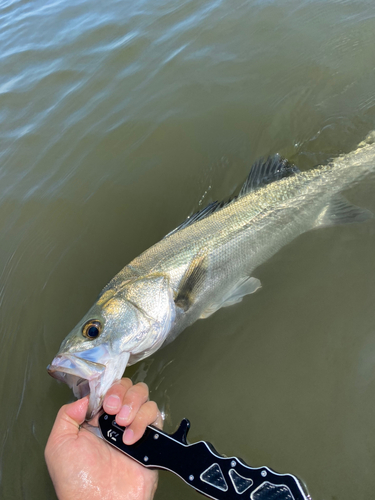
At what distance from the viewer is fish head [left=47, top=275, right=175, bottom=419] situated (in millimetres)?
2160

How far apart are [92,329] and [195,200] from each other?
6.20ft

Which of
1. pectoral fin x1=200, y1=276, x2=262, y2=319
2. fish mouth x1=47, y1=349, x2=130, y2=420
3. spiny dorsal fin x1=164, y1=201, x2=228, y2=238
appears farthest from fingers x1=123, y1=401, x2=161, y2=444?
spiny dorsal fin x1=164, y1=201, x2=228, y2=238

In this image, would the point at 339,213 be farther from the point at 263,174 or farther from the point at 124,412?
the point at 124,412

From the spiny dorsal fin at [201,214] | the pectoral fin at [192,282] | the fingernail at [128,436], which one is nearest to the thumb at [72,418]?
the fingernail at [128,436]

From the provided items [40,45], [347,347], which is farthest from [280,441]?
[40,45]

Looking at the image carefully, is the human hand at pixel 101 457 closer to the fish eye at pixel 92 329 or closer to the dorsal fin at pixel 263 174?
the fish eye at pixel 92 329

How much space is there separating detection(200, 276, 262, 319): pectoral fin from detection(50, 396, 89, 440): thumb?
120 centimetres

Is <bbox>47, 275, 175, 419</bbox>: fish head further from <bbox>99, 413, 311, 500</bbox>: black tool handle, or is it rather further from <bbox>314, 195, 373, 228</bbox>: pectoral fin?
<bbox>314, 195, 373, 228</bbox>: pectoral fin

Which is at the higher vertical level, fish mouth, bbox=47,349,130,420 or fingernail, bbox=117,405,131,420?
fish mouth, bbox=47,349,130,420

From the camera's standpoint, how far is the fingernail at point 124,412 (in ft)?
6.59

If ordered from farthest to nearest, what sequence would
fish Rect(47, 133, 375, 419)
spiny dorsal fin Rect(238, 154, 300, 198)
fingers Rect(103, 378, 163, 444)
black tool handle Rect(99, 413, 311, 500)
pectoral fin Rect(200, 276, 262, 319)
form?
spiny dorsal fin Rect(238, 154, 300, 198), pectoral fin Rect(200, 276, 262, 319), fish Rect(47, 133, 375, 419), fingers Rect(103, 378, 163, 444), black tool handle Rect(99, 413, 311, 500)

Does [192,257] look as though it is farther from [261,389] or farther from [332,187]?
[332,187]

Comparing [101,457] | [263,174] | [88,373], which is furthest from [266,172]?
[101,457]

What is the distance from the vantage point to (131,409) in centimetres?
204
